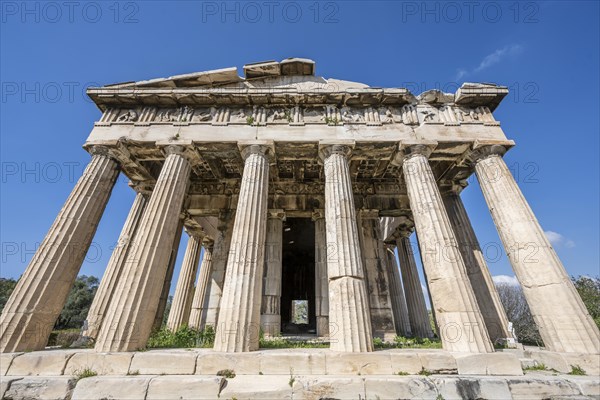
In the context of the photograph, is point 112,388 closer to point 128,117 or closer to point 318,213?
point 128,117

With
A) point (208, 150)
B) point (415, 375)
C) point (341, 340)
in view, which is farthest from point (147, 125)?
point (415, 375)

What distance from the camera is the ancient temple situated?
851 centimetres

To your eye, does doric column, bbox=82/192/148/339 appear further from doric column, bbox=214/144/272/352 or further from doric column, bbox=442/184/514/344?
doric column, bbox=442/184/514/344

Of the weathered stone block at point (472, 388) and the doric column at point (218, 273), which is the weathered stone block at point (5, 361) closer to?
the doric column at point (218, 273)

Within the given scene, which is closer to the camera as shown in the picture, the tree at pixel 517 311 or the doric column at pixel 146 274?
the doric column at pixel 146 274

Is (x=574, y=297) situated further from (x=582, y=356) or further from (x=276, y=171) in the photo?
(x=276, y=171)

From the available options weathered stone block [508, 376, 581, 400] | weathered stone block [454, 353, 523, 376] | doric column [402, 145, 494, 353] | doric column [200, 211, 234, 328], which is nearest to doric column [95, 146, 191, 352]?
doric column [200, 211, 234, 328]

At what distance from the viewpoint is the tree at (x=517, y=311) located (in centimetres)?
2888

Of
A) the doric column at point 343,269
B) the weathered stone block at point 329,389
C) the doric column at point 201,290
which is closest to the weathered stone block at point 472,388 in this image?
the weathered stone block at point 329,389

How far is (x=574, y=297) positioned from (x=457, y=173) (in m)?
7.34

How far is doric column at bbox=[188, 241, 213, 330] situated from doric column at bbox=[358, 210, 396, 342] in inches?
362

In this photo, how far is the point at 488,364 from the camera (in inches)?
278

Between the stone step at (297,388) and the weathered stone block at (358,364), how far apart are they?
22.1 inches

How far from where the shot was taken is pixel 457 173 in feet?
47.5
